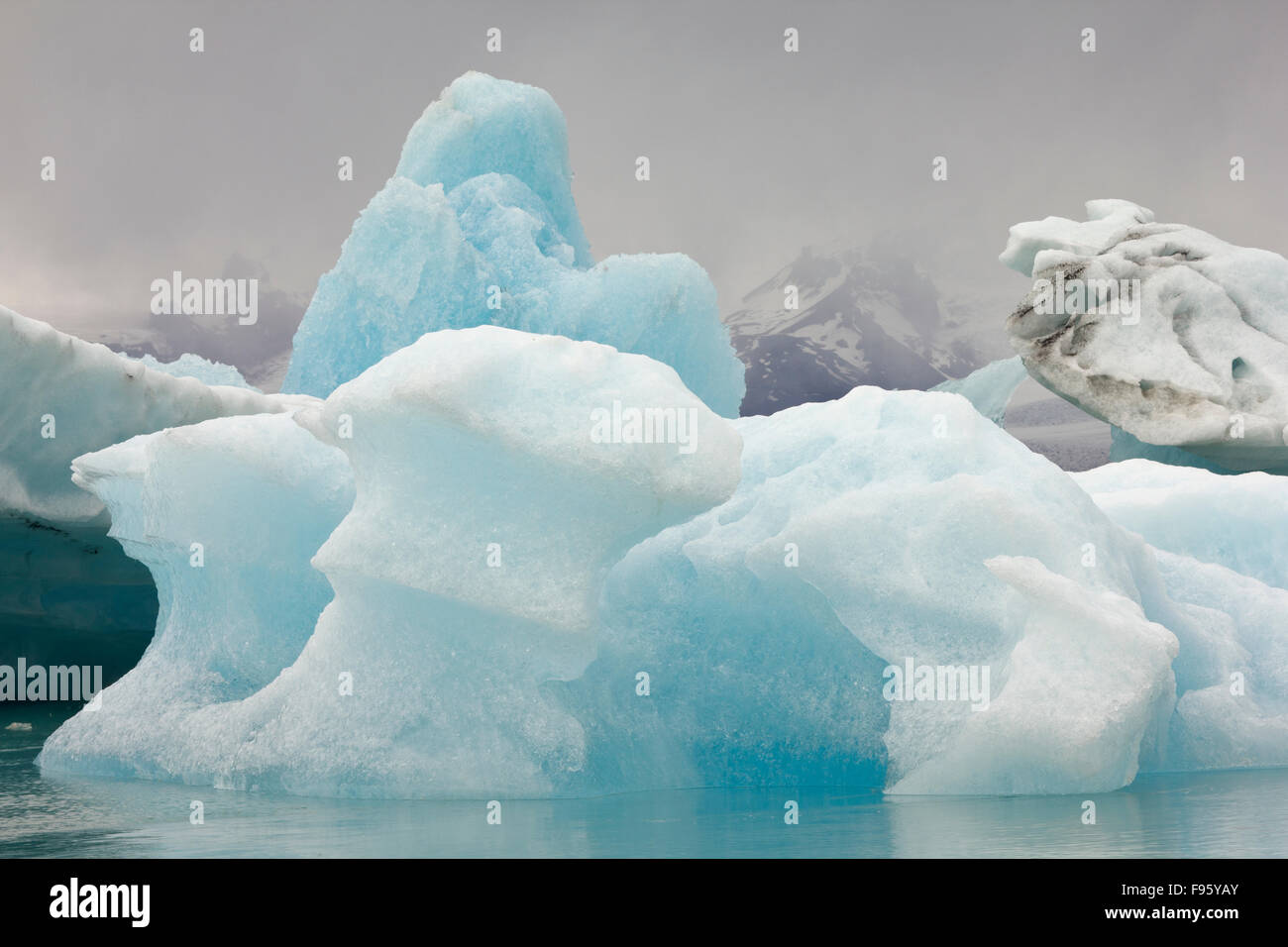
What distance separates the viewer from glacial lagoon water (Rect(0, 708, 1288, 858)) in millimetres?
2785

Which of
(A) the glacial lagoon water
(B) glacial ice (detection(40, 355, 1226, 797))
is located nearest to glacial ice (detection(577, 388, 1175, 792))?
(B) glacial ice (detection(40, 355, 1226, 797))

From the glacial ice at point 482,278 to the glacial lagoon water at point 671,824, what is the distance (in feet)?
15.3

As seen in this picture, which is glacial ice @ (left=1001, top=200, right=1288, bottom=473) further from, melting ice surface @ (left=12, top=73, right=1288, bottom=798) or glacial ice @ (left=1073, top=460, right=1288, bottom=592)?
melting ice surface @ (left=12, top=73, right=1288, bottom=798)

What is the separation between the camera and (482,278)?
847 cm

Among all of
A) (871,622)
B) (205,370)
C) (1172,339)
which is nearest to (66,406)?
(205,370)

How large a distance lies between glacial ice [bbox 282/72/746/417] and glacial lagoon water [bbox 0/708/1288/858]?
15.3 feet

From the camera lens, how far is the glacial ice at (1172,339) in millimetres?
10086

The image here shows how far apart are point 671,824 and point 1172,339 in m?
8.78

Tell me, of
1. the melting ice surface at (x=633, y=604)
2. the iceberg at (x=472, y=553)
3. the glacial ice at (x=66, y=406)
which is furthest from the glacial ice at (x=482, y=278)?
the iceberg at (x=472, y=553)

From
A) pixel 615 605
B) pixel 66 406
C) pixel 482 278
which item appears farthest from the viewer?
pixel 482 278

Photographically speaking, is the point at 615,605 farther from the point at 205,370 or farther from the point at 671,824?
the point at 205,370

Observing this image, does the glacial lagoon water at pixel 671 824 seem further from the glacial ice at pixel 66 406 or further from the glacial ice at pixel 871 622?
the glacial ice at pixel 66 406

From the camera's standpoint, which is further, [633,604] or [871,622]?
[633,604]

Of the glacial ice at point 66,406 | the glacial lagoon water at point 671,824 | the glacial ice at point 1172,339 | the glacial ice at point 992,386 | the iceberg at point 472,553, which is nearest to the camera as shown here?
the glacial lagoon water at point 671,824
